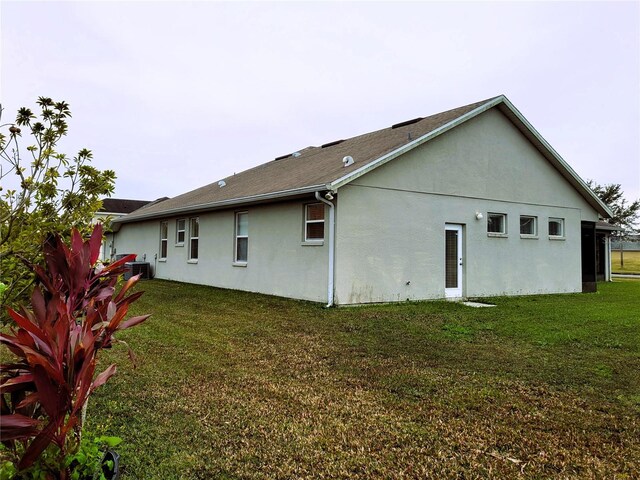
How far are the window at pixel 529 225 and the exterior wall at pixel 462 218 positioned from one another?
0.65 ft

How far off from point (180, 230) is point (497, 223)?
11518 mm

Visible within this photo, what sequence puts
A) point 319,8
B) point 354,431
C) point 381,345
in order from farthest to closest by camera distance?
point 319,8 < point 381,345 < point 354,431

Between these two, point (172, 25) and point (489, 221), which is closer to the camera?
point (172, 25)

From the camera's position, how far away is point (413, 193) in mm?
11172

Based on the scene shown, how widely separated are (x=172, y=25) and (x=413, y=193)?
6844 millimetres

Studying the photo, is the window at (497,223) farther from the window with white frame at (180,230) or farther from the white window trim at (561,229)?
the window with white frame at (180,230)

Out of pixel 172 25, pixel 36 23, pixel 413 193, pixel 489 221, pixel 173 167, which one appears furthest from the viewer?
pixel 173 167

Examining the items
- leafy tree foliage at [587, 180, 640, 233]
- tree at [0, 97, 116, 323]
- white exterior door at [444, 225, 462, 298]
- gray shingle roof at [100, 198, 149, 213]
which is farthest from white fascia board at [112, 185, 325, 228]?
leafy tree foliage at [587, 180, 640, 233]

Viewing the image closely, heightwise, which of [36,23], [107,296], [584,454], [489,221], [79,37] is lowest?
[584,454]

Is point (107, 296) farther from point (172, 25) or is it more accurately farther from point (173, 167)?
point (173, 167)

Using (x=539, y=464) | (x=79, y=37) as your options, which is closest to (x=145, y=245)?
(x=79, y=37)

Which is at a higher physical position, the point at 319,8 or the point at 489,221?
the point at 319,8

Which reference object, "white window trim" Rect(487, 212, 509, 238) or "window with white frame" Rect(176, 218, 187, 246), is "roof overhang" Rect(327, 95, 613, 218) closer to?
"white window trim" Rect(487, 212, 509, 238)

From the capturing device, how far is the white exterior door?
11.8 m
